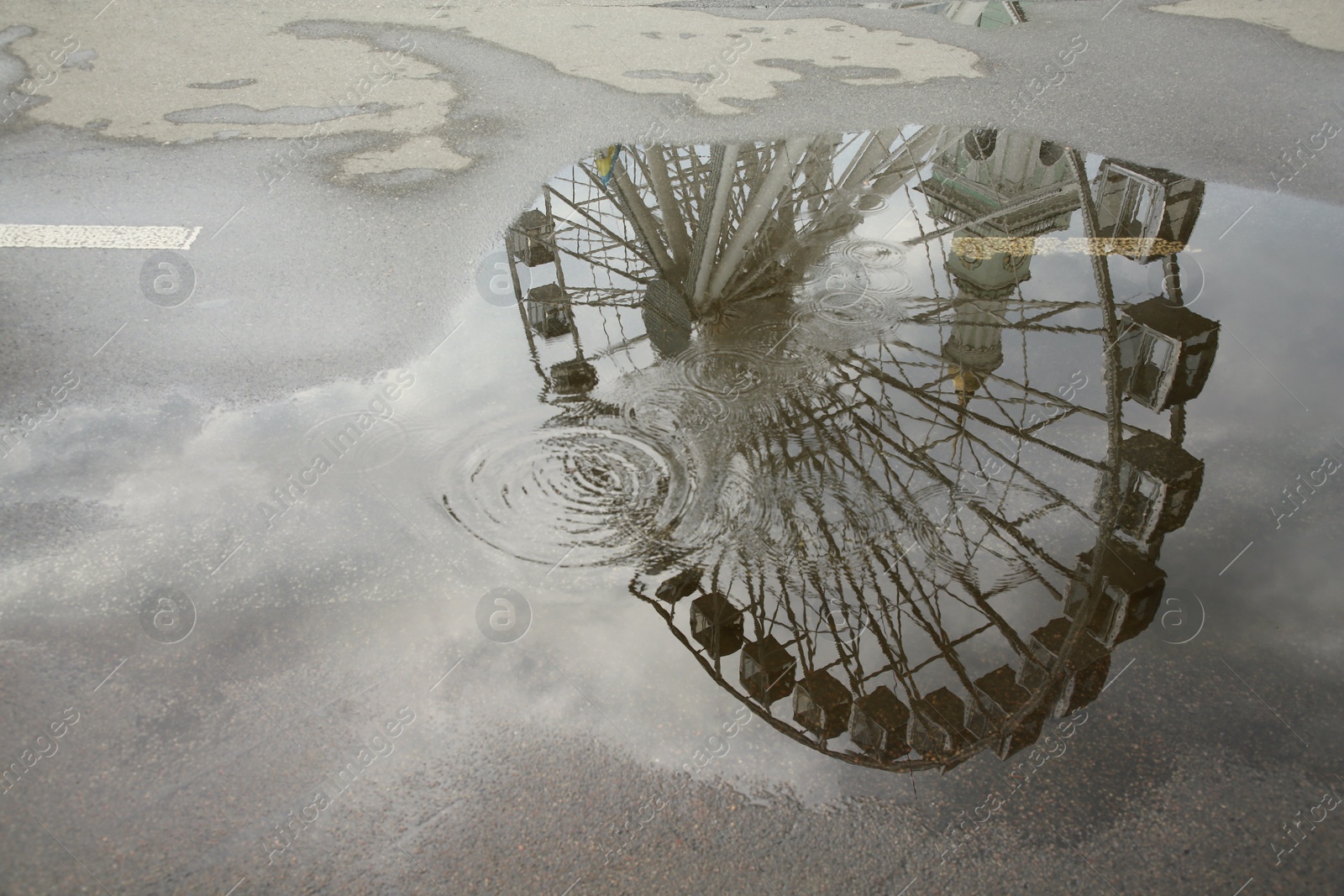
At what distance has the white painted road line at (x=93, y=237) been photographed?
5742 millimetres

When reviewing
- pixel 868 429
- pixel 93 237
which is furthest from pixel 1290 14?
pixel 93 237

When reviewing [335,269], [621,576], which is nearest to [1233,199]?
[621,576]

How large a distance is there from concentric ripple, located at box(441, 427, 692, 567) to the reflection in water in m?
0.01

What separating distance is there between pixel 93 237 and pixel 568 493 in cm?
435

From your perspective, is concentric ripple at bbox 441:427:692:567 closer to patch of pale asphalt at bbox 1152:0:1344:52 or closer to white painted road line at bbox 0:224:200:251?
white painted road line at bbox 0:224:200:251

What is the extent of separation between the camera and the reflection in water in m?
3.16

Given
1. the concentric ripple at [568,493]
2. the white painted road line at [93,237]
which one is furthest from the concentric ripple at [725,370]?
the white painted road line at [93,237]

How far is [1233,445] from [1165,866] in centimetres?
243

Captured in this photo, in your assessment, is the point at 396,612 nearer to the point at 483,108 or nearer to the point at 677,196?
the point at 677,196

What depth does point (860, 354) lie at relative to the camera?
4836 millimetres

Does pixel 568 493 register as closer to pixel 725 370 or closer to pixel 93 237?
pixel 725 370

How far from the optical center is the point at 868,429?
4227 millimetres

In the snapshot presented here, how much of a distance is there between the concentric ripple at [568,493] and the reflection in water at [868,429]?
14 millimetres

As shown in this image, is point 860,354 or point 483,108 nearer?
point 860,354
